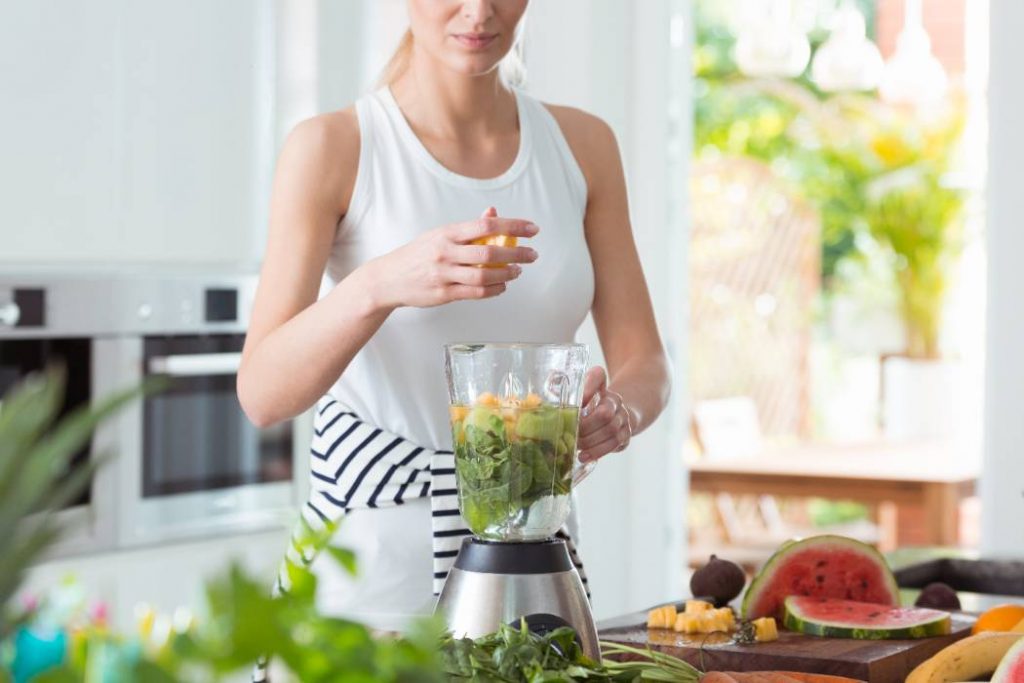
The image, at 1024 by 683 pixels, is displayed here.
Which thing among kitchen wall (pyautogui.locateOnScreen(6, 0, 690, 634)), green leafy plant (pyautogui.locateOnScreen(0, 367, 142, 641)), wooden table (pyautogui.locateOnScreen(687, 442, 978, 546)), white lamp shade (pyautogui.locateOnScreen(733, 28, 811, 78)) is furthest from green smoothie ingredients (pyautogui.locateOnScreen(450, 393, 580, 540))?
white lamp shade (pyautogui.locateOnScreen(733, 28, 811, 78))

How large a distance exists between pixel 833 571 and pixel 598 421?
1.41ft

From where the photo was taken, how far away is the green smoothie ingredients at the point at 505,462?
3.76 feet

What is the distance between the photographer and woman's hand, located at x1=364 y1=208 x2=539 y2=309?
1.27m

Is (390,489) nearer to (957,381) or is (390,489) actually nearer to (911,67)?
(911,67)

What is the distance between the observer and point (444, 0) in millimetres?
1519

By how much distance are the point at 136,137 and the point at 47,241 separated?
28 centimetres

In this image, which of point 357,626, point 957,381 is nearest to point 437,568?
point 357,626

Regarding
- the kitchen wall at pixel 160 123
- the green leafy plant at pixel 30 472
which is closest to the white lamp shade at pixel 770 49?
the kitchen wall at pixel 160 123

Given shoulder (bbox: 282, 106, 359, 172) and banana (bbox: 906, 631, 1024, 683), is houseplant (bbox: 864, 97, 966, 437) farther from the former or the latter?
banana (bbox: 906, 631, 1024, 683)

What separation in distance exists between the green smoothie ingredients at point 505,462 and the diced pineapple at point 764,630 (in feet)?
1.04

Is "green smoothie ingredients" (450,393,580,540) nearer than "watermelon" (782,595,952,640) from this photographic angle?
Yes

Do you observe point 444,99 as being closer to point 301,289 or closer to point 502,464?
point 301,289

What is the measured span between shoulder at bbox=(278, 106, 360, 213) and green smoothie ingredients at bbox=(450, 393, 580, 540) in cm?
50

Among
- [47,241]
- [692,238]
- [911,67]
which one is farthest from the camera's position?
[692,238]
